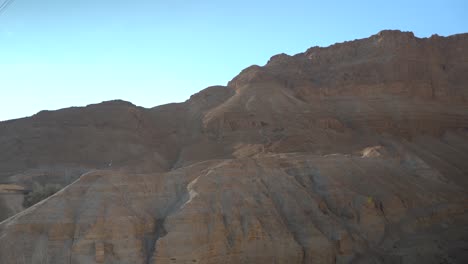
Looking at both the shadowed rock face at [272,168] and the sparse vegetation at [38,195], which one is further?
the sparse vegetation at [38,195]

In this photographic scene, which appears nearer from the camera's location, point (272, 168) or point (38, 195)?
point (272, 168)

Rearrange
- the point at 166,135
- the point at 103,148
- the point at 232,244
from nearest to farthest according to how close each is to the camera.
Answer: the point at 232,244 → the point at 103,148 → the point at 166,135

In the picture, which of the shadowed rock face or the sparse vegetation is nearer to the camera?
the shadowed rock face

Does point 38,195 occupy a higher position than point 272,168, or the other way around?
point 272,168

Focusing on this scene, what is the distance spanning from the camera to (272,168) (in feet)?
121

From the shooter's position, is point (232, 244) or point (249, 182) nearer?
point (232, 244)

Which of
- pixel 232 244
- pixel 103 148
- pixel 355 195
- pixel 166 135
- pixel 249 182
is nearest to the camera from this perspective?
pixel 232 244

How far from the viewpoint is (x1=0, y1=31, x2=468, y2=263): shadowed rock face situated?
94.1ft

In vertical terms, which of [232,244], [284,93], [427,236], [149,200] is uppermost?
[284,93]

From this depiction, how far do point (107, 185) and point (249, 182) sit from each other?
26.3 ft

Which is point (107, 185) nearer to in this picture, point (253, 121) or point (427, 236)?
point (427, 236)

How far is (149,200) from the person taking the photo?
103 ft

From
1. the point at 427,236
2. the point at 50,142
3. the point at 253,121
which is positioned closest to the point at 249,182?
the point at 427,236

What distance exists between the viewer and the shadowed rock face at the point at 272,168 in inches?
1129
